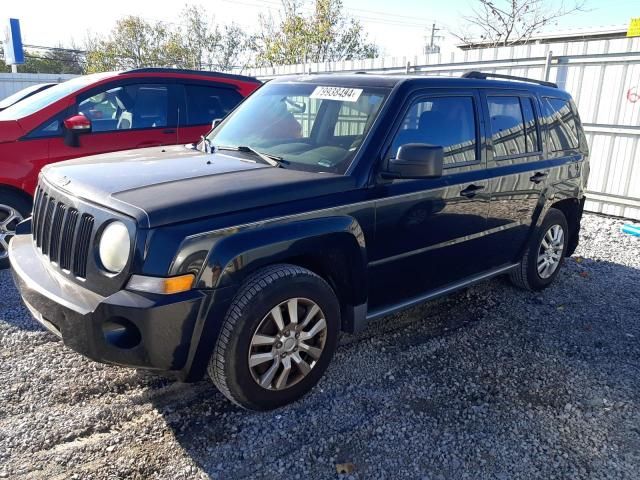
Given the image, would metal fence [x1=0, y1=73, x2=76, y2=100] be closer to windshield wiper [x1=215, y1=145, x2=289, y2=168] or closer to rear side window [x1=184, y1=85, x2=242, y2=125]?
rear side window [x1=184, y1=85, x2=242, y2=125]

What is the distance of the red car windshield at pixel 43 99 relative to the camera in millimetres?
5316

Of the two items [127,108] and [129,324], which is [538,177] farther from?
[127,108]

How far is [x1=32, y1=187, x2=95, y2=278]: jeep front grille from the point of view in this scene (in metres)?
2.60

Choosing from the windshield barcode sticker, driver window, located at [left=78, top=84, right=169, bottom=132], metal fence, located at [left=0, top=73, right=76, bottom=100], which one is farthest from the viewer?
metal fence, located at [left=0, top=73, right=76, bottom=100]

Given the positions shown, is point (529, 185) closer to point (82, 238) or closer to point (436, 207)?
point (436, 207)

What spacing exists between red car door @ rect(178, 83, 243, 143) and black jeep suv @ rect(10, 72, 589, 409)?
2207mm

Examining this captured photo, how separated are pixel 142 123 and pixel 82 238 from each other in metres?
3.59

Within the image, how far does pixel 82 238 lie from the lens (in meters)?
2.61

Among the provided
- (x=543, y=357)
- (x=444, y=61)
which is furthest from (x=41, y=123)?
(x=444, y=61)

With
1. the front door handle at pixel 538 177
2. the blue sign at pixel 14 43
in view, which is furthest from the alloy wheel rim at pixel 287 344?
the blue sign at pixel 14 43

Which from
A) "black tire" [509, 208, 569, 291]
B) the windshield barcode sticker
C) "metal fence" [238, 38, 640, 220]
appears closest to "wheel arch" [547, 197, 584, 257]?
"black tire" [509, 208, 569, 291]

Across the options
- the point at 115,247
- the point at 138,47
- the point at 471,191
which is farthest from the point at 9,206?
the point at 138,47

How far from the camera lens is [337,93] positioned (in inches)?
142

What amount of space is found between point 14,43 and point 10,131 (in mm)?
17447
